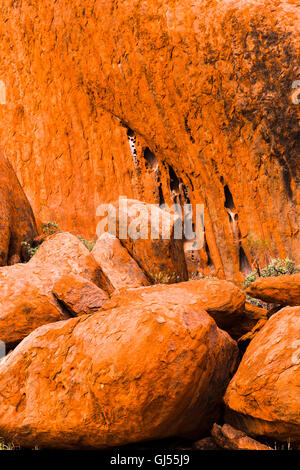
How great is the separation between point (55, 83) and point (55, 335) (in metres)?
15.2

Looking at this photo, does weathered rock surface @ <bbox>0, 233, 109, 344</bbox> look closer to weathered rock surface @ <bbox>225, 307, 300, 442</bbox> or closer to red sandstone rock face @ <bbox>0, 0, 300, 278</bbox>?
weathered rock surface @ <bbox>225, 307, 300, 442</bbox>

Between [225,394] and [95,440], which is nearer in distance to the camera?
[95,440]

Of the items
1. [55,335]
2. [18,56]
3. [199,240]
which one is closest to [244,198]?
[199,240]

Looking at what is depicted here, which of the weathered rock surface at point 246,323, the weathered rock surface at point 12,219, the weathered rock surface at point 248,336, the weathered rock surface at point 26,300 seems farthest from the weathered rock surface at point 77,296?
the weathered rock surface at point 12,219

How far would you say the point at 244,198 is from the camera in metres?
14.0

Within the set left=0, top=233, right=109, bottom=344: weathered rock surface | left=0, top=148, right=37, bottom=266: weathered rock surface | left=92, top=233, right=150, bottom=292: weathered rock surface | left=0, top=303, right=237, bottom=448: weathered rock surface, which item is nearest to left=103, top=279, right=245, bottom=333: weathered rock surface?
left=0, top=303, right=237, bottom=448: weathered rock surface

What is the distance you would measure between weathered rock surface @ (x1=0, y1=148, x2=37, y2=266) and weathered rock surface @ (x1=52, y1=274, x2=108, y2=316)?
3.53 m

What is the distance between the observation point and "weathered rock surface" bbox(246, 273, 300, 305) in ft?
19.8

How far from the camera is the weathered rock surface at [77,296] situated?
6926 millimetres

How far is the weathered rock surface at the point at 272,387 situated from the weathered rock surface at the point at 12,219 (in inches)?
259

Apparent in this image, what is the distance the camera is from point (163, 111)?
1503cm

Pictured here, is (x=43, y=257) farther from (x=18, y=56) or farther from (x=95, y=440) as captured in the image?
(x=18, y=56)

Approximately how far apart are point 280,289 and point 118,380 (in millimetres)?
2691

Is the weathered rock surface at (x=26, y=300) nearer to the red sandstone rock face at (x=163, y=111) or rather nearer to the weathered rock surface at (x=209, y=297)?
the weathered rock surface at (x=209, y=297)
